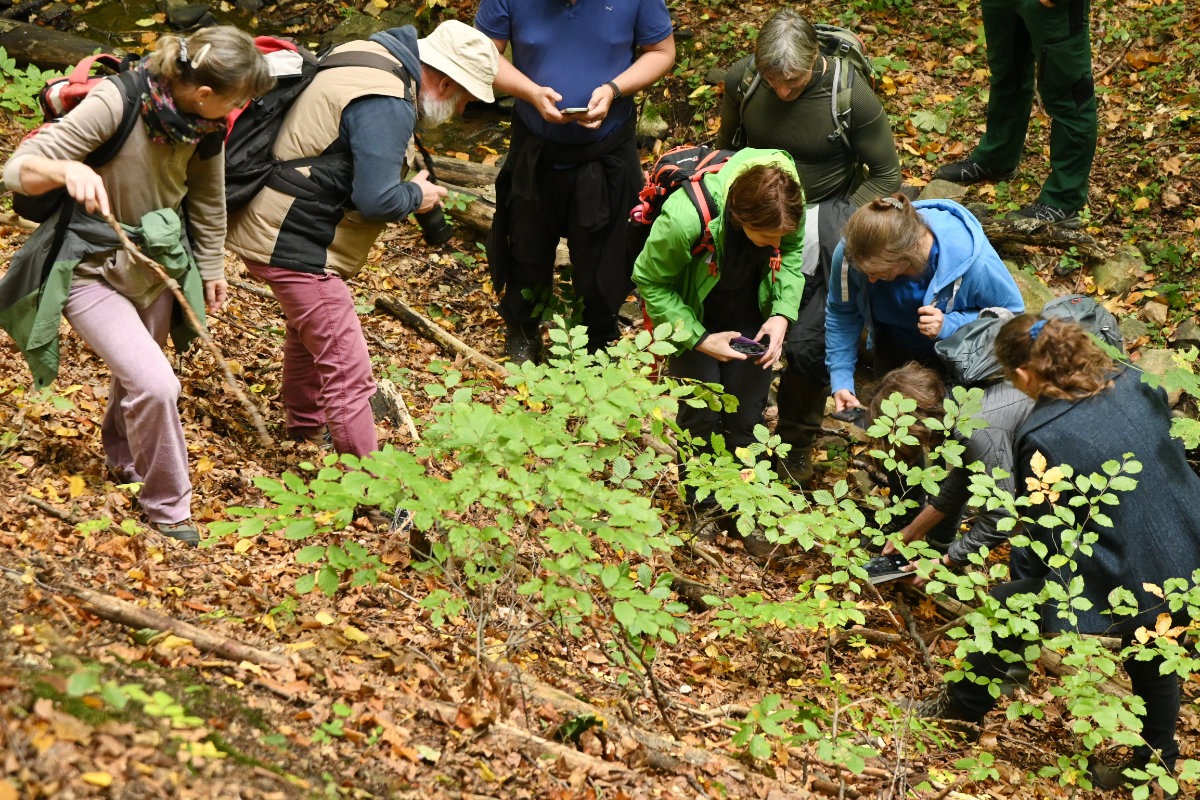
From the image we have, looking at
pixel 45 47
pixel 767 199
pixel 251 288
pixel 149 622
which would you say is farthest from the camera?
pixel 45 47

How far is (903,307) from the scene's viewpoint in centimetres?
405

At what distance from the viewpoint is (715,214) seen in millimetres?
3924

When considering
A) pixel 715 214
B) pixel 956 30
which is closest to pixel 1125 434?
pixel 715 214

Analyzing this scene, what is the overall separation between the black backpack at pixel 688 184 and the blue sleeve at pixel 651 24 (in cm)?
99

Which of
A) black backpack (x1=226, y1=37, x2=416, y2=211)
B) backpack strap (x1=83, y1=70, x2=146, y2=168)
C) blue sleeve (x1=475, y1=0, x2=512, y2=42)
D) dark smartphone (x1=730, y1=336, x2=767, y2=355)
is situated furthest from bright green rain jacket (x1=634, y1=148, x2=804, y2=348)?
backpack strap (x1=83, y1=70, x2=146, y2=168)

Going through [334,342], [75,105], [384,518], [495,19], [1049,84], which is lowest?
[384,518]

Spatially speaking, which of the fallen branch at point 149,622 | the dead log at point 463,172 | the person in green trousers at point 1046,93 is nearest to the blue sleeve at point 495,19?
the dead log at point 463,172

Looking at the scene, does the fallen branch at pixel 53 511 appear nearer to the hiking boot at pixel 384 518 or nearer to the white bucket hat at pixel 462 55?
the hiking boot at pixel 384 518

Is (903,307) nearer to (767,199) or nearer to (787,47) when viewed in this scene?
(767,199)

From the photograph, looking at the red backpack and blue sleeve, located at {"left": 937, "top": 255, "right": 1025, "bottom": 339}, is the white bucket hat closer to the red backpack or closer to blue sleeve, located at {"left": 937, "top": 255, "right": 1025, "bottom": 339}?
the red backpack

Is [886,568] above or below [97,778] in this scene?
below

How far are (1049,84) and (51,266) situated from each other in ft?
19.7

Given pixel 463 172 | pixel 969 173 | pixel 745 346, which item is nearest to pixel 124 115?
pixel 745 346

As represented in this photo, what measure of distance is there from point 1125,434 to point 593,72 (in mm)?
3128
